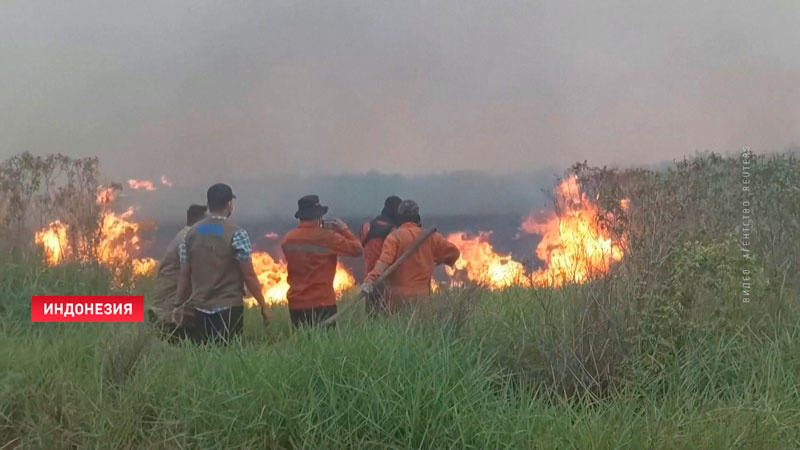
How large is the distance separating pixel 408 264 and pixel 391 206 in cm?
89

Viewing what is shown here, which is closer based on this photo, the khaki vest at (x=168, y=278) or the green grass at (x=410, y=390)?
the green grass at (x=410, y=390)

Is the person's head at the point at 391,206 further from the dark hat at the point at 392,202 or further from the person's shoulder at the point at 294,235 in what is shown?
the person's shoulder at the point at 294,235

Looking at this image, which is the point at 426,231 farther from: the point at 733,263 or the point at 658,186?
the point at 733,263

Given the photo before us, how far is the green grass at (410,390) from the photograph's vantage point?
3.57 metres

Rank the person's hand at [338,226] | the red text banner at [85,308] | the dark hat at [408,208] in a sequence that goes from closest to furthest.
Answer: the red text banner at [85,308]
the dark hat at [408,208]
the person's hand at [338,226]

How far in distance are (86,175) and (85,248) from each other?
1.00 meters

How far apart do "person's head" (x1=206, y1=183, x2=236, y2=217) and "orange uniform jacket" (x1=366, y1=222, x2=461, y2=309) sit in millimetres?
1343

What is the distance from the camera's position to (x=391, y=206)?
6695 millimetres

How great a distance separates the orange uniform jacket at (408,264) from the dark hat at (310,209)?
67 cm

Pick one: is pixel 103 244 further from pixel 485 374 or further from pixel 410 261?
pixel 485 374

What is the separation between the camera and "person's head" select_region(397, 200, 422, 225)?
6.05m

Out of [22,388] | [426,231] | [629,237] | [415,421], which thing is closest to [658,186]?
[629,237]
